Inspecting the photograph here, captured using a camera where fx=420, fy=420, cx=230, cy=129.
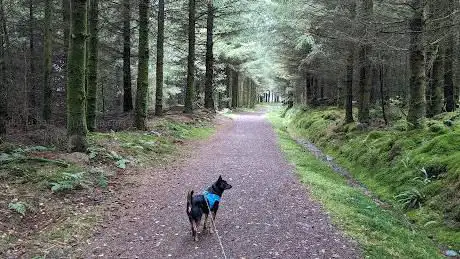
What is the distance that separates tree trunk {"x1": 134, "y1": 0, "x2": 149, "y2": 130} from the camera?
15328mm

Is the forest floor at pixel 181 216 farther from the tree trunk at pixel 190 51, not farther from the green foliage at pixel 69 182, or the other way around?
the tree trunk at pixel 190 51

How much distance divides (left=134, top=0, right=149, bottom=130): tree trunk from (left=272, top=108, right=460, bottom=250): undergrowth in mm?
7564

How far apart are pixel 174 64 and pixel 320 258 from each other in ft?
91.6

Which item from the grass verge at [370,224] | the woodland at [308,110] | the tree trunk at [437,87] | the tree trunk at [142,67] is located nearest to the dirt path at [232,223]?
the grass verge at [370,224]

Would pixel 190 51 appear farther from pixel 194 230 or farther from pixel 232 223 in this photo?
pixel 194 230

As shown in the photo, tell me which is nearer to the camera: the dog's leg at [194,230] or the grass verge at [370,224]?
the dog's leg at [194,230]

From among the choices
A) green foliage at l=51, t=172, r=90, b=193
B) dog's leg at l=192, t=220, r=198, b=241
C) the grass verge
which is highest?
green foliage at l=51, t=172, r=90, b=193

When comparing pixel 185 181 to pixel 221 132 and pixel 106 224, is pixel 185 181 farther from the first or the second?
pixel 221 132

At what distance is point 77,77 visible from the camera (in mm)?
10250

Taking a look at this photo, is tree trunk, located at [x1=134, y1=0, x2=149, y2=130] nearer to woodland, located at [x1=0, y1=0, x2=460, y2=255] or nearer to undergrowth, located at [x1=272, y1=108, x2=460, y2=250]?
woodland, located at [x1=0, y1=0, x2=460, y2=255]

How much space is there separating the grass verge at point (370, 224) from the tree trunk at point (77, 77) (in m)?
5.77

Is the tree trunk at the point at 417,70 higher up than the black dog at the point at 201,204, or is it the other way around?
the tree trunk at the point at 417,70

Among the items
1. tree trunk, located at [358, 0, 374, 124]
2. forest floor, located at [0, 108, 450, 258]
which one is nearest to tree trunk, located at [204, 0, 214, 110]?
tree trunk, located at [358, 0, 374, 124]

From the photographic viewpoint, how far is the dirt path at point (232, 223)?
6000mm
